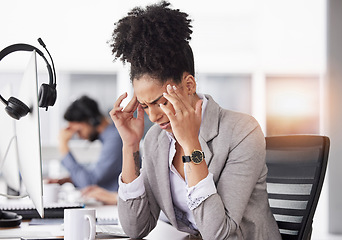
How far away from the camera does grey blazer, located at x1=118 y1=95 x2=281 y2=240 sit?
1.43 meters

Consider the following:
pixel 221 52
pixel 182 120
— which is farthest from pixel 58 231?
pixel 221 52

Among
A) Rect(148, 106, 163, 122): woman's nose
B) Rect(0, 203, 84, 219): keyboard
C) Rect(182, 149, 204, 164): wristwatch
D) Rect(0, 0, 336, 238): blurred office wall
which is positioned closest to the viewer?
Rect(182, 149, 204, 164): wristwatch

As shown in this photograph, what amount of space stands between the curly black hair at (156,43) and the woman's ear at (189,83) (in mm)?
21

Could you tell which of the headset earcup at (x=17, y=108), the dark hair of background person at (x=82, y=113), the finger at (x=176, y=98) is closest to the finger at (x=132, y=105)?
the finger at (x=176, y=98)

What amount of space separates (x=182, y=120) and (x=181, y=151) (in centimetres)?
27

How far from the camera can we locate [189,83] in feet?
5.19

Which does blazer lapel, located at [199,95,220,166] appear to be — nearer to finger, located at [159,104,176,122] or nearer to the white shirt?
the white shirt

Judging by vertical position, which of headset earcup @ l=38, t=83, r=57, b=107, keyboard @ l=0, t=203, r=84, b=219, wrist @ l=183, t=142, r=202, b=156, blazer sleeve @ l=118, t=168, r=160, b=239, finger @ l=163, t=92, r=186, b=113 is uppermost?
headset earcup @ l=38, t=83, r=57, b=107

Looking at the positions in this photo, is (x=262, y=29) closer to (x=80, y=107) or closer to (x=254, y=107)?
(x=254, y=107)

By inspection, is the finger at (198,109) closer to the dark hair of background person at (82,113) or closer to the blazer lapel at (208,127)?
the blazer lapel at (208,127)

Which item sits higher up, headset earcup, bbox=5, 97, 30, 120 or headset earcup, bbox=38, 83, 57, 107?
headset earcup, bbox=38, 83, 57, 107

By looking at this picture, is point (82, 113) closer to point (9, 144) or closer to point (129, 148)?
point (129, 148)

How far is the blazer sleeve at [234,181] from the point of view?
141 centimetres

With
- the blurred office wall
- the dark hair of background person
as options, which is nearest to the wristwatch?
the dark hair of background person
